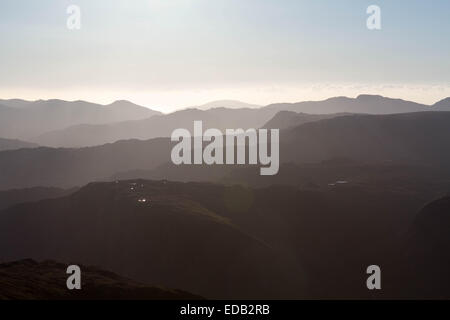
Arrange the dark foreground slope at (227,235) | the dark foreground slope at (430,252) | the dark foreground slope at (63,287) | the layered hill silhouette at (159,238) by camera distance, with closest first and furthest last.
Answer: the dark foreground slope at (63,287), the layered hill silhouette at (159,238), the dark foreground slope at (227,235), the dark foreground slope at (430,252)

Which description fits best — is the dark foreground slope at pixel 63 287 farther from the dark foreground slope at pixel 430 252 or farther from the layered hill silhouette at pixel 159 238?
the dark foreground slope at pixel 430 252

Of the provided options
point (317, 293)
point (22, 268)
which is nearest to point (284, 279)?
point (317, 293)

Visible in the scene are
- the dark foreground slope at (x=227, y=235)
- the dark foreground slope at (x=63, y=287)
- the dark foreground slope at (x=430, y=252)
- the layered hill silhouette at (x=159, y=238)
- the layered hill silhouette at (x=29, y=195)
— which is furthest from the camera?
the layered hill silhouette at (x=29, y=195)

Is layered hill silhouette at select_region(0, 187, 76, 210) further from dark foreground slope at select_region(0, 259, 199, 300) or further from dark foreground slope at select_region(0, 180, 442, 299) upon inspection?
dark foreground slope at select_region(0, 259, 199, 300)

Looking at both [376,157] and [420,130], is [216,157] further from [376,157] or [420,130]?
→ [420,130]

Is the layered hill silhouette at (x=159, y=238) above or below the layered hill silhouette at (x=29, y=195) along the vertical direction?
below

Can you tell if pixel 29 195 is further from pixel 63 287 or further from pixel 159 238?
pixel 63 287

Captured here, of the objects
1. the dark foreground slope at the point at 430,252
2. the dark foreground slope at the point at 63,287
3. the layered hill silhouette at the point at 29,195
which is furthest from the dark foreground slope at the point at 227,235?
the layered hill silhouette at the point at 29,195

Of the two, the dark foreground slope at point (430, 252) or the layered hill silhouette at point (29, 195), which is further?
the layered hill silhouette at point (29, 195)
